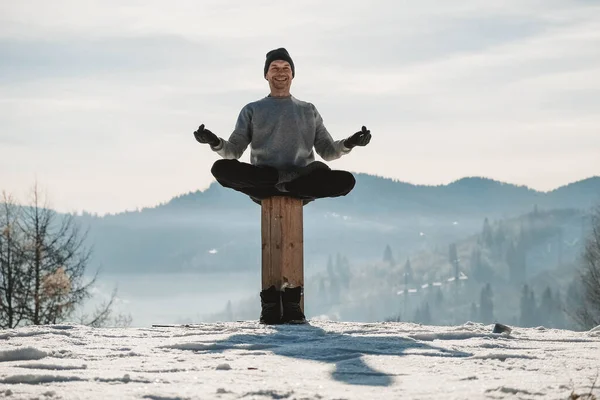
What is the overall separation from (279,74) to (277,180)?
43.8 inches

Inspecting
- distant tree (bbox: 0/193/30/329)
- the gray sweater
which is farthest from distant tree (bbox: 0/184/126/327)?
the gray sweater

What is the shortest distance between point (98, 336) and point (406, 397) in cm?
335

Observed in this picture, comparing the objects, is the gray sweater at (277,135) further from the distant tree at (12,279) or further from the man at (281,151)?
the distant tree at (12,279)

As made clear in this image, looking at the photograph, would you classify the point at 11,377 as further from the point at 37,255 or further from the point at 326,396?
the point at 37,255

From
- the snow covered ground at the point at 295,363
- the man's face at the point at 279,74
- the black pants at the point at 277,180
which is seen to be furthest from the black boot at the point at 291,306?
the man's face at the point at 279,74

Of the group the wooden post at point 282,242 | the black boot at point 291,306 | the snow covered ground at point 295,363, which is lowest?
the snow covered ground at point 295,363

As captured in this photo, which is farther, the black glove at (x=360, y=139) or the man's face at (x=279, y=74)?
the man's face at (x=279, y=74)

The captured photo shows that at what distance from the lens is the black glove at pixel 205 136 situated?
280 inches

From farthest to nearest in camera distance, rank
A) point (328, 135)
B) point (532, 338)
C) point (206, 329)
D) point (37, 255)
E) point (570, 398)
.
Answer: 1. point (37, 255)
2. point (328, 135)
3. point (206, 329)
4. point (532, 338)
5. point (570, 398)

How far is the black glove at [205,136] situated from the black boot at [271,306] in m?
1.35

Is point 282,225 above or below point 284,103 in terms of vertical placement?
below

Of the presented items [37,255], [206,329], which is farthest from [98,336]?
[37,255]

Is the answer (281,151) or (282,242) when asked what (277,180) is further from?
(282,242)

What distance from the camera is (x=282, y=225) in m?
7.23
